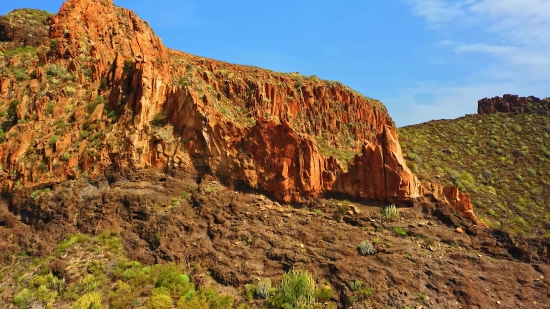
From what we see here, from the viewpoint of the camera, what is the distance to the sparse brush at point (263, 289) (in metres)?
17.8

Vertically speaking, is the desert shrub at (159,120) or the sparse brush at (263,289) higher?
the desert shrub at (159,120)

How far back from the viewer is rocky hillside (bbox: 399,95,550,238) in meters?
39.2

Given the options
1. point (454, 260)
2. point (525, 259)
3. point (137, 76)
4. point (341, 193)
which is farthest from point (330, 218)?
point (137, 76)

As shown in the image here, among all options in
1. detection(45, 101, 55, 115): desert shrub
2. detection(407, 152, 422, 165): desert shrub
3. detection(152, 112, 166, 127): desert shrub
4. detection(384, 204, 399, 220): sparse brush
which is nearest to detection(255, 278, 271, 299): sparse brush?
detection(384, 204, 399, 220): sparse brush

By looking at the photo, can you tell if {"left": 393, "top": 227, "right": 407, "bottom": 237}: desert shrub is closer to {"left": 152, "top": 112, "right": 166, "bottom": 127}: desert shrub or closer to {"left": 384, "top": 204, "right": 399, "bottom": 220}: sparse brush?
{"left": 384, "top": 204, "right": 399, "bottom": 220}: sparse brush

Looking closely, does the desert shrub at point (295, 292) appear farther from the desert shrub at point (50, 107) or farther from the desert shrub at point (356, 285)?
the desert shrub at point (50, 107)

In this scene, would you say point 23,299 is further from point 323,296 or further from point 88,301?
point 323,296

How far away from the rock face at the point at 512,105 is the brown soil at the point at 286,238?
4829 cm

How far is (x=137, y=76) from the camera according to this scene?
2502 cm

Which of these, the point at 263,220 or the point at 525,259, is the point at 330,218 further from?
the point at 525,259

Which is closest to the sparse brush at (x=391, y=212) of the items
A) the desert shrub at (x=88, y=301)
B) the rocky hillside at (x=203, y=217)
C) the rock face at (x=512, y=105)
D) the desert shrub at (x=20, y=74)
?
the rocky hillside at (x=203, y=217)

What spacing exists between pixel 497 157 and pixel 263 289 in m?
43.1

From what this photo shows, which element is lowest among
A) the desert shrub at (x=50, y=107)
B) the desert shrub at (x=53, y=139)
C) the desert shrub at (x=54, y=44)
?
the desert shrub at (x=53, y=139)

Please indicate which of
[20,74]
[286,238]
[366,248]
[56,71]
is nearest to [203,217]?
[286,238]
